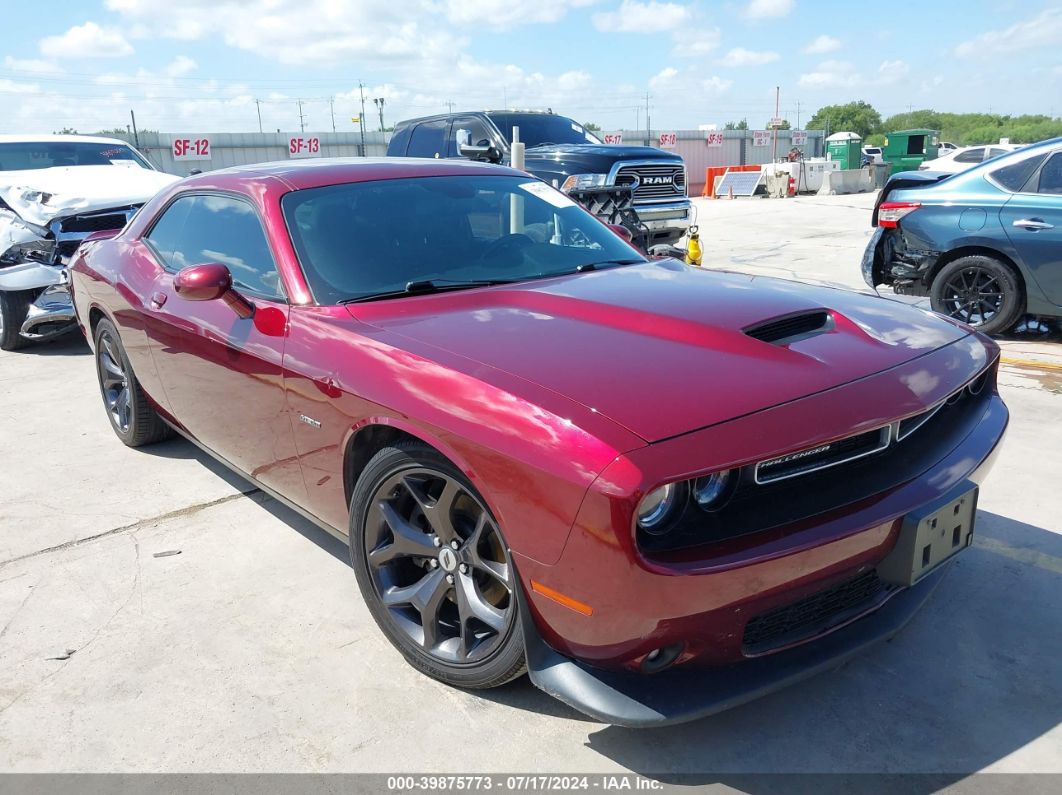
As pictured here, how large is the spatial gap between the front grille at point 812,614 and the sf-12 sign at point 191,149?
30592 mm

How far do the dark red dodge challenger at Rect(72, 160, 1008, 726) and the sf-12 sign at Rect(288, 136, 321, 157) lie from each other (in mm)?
29811

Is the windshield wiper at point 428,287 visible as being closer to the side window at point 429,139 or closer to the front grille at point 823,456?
the front grille at point 823,456

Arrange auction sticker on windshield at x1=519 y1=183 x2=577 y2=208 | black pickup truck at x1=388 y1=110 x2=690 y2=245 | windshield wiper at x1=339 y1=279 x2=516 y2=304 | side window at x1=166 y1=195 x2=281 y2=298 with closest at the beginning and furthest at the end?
1. windshield wiper at x1=339 y1=279 x2=516 y2=304
2. side window at x1=166 y1=195 x2=281 y2=298
3. auction sticker on windshield at x1=519 y1=183 x2=577 y2=208
4. black pickup truck at x1=388 y1=110 x2=690 y2=245

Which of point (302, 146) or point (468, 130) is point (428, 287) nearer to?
point (468, 130)

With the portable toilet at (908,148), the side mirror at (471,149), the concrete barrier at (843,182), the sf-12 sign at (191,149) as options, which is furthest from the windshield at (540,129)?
the portable toilet at (908,148)

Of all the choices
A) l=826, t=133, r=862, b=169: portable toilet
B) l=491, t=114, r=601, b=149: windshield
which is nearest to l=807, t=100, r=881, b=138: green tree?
l=826, t=133, r=862, b=169: portable toilet

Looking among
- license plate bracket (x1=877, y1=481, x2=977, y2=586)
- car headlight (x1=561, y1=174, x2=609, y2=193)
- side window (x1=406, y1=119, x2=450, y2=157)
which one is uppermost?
side window (x1=406, y1=119, x2=450, y2=157)

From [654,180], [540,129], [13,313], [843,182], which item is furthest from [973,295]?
[843,182]

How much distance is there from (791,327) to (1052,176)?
4.97 m

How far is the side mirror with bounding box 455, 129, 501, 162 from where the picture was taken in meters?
8.80

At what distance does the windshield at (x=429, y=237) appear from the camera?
3.00 metres

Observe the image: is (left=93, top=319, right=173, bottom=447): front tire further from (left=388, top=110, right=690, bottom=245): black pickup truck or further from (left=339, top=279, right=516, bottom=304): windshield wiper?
(left=388, top=110, right=690, bottom=245): black pickup truck

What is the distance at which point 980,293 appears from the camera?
21.4 ft

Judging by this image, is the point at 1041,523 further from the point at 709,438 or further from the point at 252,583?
the point at 252,583
